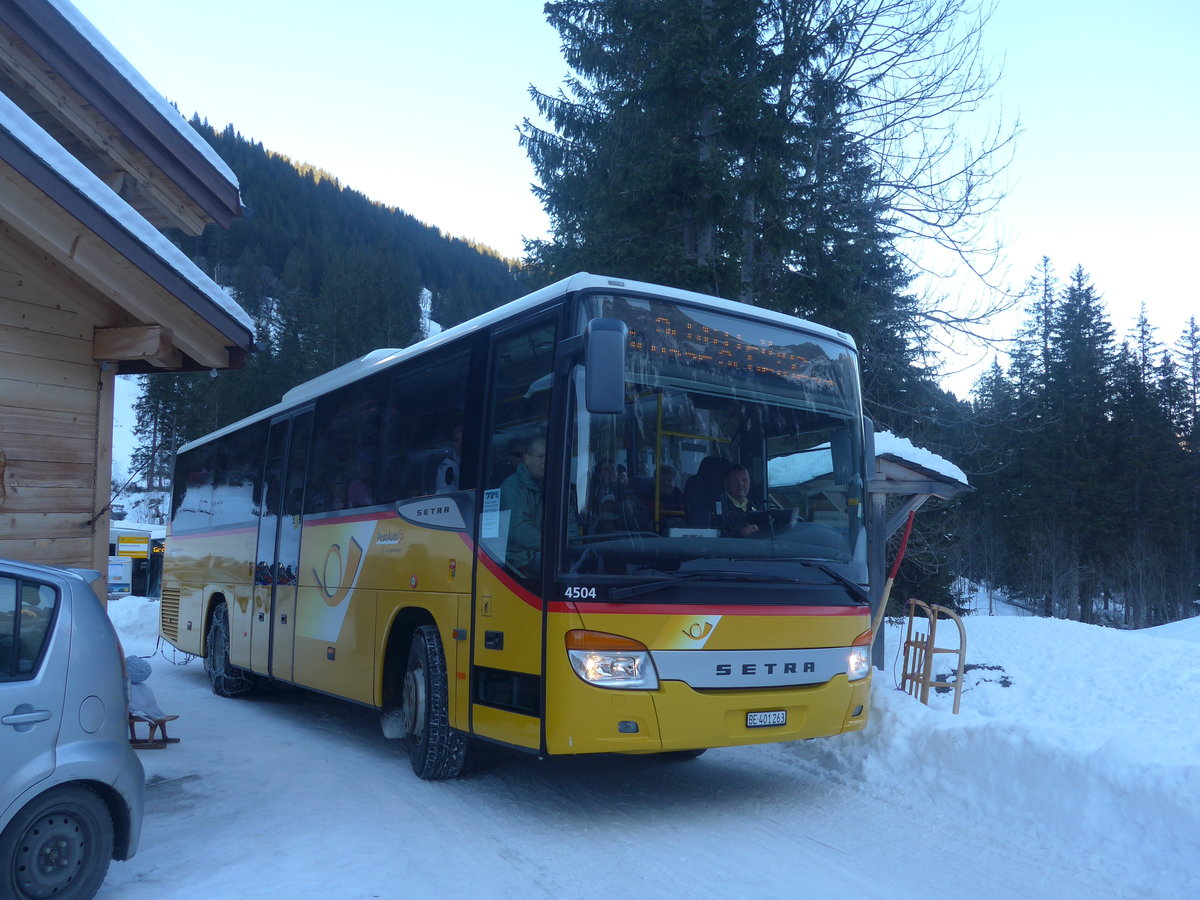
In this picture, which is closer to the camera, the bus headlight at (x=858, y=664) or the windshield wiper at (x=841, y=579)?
the windshield wiper at (x=841, y=579)

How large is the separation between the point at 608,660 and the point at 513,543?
42.6 inches

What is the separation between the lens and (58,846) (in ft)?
15.3

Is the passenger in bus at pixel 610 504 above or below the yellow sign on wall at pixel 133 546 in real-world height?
above

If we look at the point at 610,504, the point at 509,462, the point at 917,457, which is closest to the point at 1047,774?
the point at 610,504

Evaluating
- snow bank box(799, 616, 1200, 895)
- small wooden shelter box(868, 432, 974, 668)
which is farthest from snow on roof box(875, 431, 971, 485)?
snow bank box(799, 616, 1200, 895)

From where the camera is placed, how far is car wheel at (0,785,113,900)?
449cm

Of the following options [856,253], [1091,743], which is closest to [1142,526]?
[856,253]

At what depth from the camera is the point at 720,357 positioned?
6977mm

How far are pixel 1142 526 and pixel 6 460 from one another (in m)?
57.5

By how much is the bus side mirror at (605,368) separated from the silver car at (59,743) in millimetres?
2894

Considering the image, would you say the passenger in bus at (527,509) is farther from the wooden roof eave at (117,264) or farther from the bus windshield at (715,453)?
the wooden roof eave at (117,264)

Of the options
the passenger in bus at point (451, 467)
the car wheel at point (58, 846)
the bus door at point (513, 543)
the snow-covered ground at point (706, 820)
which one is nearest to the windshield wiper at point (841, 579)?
the snow-covered ground at point (706, 820)

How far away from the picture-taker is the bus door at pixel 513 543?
6.45 m

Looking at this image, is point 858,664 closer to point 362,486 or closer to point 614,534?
point 614,534
